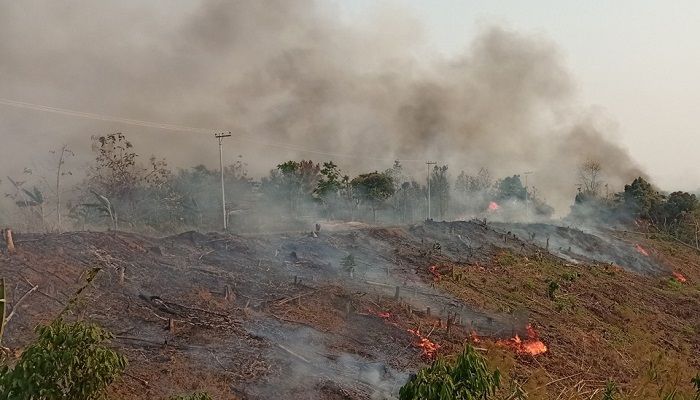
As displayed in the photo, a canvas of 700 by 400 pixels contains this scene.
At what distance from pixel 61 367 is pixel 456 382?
195 inches

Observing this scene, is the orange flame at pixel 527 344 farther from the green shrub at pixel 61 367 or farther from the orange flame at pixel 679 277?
the orange flame at pixel 679 277

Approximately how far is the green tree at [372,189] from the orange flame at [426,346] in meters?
36.6

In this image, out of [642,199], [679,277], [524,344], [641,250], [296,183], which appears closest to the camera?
[524,344]

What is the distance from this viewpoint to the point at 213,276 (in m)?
21.6

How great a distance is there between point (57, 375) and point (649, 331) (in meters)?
29.3

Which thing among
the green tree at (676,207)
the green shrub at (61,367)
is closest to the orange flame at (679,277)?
the green tree at (676,207)

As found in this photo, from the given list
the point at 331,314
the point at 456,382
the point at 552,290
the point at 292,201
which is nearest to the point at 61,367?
the point at 456,382

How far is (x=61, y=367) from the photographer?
6.15 metres

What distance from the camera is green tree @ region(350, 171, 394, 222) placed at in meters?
56.1

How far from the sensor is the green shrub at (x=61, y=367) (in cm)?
606

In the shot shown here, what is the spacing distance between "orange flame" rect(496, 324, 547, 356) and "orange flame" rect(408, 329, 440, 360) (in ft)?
10.8

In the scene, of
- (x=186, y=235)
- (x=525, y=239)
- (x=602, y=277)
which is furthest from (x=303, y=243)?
(x=525, y=239)

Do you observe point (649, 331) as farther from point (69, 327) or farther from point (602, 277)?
point (69, 327)

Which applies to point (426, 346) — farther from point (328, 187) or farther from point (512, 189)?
point (512, 189)
